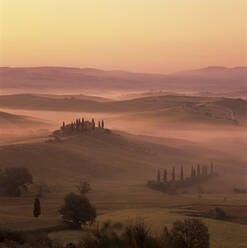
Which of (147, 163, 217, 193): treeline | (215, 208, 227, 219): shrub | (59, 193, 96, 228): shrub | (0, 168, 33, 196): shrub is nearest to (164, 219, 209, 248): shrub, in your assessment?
(59, 193, 96, 228): shrub

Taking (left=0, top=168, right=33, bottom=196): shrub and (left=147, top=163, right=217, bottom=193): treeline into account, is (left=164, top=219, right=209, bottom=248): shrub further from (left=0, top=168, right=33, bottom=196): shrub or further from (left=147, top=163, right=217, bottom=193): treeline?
(left=147, top=163, right=217, bottom=193): treeline

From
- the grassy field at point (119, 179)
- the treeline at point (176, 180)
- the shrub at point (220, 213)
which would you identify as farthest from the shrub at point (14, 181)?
Answer: the shrub at point (220, 213)

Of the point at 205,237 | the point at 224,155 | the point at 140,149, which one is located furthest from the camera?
the point at 224,155

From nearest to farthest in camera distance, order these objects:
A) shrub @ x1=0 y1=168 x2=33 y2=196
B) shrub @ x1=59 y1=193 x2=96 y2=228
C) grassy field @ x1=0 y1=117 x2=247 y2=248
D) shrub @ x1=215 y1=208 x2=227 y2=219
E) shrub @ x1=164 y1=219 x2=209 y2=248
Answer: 1. shrub @ x1=164 y1=219 x2=209 y2=248
2. grassy field @ x1=0 y1=117 x2=247 y2=248
3. shrub @ x1=59 y1=193 x2=96 y2=228
4. shrub @ x1=215 y1=208 x2=227 y2=219
5. shrub @ x1=0 y1=168 x2=33 y2=196

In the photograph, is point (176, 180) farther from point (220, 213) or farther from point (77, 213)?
point (77, 213)

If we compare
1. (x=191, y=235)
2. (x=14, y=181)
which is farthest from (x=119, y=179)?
(x=191, y=235)

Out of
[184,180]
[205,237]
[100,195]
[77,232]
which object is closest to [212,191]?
[184,180]

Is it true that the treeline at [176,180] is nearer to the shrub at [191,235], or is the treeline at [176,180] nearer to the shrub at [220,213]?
the shrub at [220,213]

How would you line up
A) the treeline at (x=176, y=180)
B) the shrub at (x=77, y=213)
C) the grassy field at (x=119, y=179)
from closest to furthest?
1. the grassy field at (x=119, y=179)
2. the shrub at (x=77, y=213)
3. the treeline at (x=176, y=180)

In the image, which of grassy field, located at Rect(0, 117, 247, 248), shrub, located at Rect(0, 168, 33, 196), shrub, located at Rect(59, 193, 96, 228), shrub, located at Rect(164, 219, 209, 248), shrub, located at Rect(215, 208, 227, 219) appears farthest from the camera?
shrub, located at Rect(0, 168, 33, 196)

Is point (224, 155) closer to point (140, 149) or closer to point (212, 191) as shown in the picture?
point (140, 149)

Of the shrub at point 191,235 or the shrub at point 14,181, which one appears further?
the shrub at point 14,181
